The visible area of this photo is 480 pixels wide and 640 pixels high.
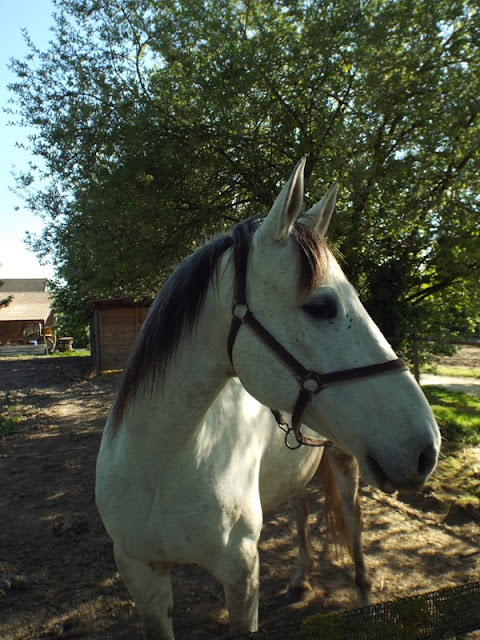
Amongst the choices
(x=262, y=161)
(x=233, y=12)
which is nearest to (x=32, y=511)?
(x=262, y=161)

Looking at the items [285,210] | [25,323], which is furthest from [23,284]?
[285,210]

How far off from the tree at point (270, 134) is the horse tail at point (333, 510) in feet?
11.1

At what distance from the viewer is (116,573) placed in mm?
3498

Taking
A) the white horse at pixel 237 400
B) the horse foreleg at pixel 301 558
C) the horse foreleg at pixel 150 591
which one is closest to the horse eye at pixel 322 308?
the white horse at pixel 237 400

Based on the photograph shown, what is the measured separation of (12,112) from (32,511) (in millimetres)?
6145

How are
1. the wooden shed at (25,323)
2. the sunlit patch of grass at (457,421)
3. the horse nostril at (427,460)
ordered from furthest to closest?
the wooden shed at (25,323) < the sunlit patch of grass at (457,421) < the horse nostril at (427,460)

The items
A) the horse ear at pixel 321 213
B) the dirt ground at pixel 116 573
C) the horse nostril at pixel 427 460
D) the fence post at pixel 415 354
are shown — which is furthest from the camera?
the fence post at pixel 415 354

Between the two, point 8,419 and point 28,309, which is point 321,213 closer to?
point 8,419

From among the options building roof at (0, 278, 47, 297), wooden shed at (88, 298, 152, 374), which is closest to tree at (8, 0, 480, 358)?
wooden shed at (88, 298, 152, 374)

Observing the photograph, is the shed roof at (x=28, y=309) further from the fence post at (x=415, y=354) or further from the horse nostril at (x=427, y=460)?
the horse nostril at (x=427, y=460)

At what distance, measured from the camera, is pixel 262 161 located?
6695mm

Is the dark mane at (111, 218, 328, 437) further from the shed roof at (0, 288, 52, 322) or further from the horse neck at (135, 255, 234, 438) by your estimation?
the shed roof at (0, 288, 52, 322)

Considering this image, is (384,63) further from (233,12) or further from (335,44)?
(233,12)

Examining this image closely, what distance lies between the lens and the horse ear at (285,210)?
137 centimetres
